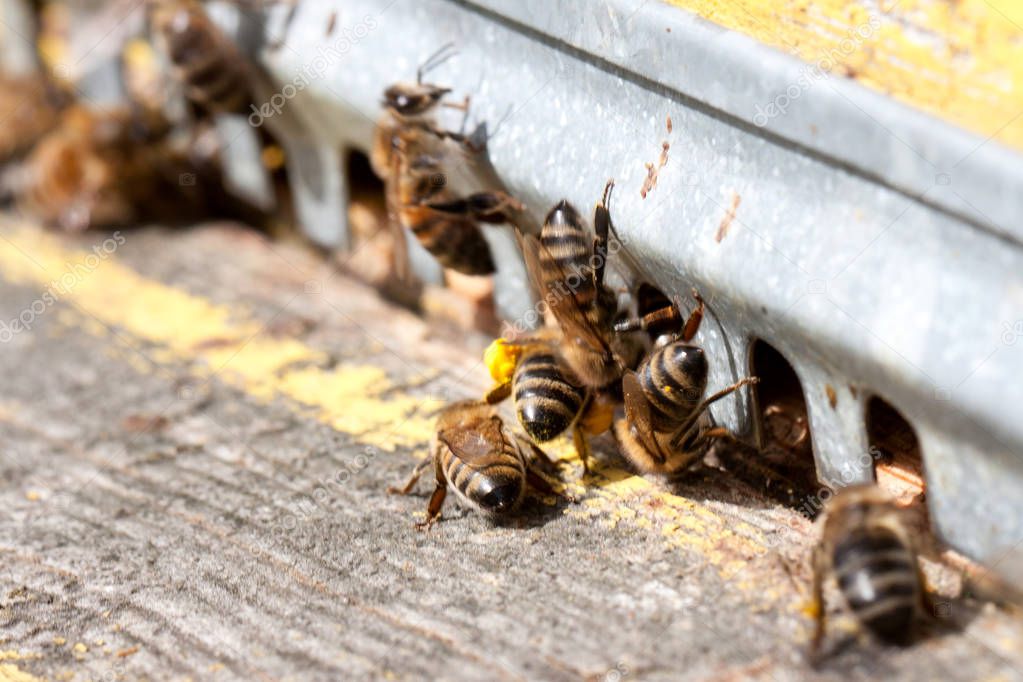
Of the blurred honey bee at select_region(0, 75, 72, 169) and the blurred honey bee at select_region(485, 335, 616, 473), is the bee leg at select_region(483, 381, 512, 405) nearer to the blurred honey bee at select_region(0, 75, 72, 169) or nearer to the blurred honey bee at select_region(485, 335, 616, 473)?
the blurred honey bee at select_region(485, 335, 616, 473)

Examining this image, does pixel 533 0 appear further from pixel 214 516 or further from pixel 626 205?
pixel 214 516

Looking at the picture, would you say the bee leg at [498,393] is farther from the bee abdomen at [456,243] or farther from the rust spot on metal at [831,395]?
the rust spot on metal at [831,395]

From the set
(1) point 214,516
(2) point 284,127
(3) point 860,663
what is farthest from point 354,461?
(2) point 284,127

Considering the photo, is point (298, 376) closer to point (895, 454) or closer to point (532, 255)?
point (532, 255)

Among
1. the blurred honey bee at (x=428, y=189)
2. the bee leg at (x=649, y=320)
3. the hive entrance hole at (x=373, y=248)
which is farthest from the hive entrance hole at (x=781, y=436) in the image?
the hive entrance hole at (x=373, y=248)
